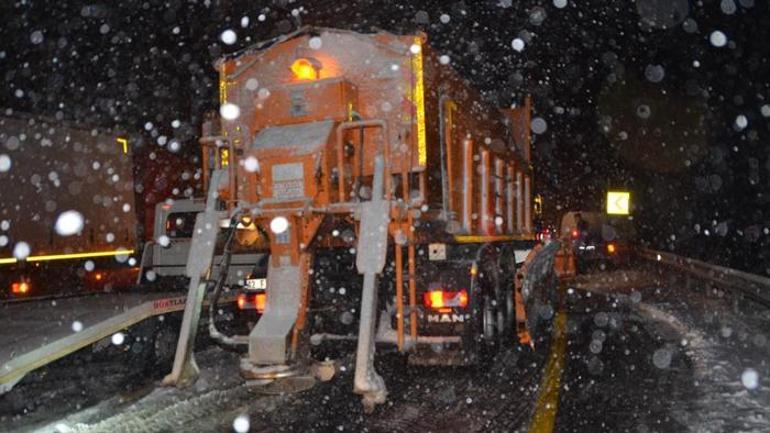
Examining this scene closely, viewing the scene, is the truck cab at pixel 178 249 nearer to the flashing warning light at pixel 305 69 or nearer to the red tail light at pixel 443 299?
the flashing warning light at pixel 305 69

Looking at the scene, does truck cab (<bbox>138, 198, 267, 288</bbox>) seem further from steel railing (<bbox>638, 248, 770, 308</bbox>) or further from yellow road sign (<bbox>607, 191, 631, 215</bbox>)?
yellow road sign (<bbox>607, 191, 631, 215</bbox>)

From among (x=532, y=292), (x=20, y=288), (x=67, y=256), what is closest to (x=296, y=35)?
(x=532, y=292)

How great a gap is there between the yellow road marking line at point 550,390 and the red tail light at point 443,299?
1.18 meters

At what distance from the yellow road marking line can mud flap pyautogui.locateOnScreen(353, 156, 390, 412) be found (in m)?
1.32

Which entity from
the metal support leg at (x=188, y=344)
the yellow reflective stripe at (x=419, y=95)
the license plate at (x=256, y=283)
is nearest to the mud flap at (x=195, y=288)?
the metal support leg at (x=188, y=344)

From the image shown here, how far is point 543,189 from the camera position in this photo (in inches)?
556

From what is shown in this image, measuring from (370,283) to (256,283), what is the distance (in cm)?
189

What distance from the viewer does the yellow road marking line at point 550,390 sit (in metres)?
5.76

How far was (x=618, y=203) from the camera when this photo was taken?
31234 mm

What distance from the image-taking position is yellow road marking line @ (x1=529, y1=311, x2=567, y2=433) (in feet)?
18.9

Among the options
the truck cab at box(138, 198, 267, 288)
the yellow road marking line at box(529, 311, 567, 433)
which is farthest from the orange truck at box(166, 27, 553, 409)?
the truck cab at box(138, 198, 267, 288)

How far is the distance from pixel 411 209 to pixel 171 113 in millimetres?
23056

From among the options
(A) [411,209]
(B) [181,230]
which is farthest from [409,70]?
(B) [181,230]

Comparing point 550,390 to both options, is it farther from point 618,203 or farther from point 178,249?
point 618,203
